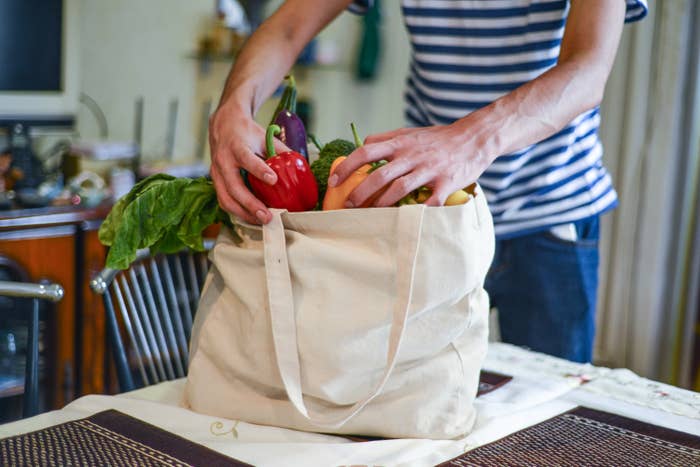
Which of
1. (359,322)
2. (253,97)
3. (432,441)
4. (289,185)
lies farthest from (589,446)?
(253,97)

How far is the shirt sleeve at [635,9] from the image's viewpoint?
1167 mm

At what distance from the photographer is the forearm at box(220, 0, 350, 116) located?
42.4 inches

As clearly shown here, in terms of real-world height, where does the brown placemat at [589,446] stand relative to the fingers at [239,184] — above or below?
below

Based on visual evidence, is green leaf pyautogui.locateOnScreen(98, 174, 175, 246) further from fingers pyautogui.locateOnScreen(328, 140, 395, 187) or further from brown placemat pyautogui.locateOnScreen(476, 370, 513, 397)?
brown placemat pyautogui.locateOnScreen(476, 370, 513, 397)

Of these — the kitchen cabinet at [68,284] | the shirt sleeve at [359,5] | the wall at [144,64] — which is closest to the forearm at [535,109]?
the shirt sleeve at [359,5]

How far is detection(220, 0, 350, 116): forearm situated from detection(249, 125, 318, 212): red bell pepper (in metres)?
0.23

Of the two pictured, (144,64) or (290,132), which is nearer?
(290,132)

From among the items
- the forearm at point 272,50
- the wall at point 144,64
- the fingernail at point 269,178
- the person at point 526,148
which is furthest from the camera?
the wall at point 144,64

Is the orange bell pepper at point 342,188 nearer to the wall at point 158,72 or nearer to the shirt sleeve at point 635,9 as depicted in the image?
the shirt sleeve at point 635,9

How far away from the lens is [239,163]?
0.85 metres

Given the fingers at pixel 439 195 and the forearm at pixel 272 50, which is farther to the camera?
the forearm at pixel 272 50

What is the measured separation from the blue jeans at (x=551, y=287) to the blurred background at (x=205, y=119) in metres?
1.25

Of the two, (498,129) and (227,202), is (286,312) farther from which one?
(498,129)

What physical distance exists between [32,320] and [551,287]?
29.1 inches
